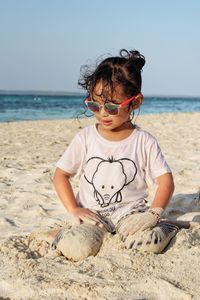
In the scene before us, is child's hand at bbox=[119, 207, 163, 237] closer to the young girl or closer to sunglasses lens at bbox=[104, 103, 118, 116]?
the young girl

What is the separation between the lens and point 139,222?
2.54m

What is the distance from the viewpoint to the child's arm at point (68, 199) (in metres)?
2.69

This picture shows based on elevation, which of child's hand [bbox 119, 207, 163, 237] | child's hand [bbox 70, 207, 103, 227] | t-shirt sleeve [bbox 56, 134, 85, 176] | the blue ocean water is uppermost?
t-shirt sleeve [bbox 56, 134, 85, 176]

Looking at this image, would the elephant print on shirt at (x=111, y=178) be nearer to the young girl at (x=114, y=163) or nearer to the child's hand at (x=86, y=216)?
the young girl at (x=114, y=163)

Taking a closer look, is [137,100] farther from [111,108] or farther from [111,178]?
[111,178]

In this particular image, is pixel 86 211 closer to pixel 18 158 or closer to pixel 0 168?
pixel 0 168

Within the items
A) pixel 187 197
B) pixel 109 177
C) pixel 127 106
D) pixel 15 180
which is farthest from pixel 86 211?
pixel 15 180

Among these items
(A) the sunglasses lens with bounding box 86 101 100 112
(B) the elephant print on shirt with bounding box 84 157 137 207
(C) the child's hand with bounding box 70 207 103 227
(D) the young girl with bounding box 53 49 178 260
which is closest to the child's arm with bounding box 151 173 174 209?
(D) the young girl with bounding box 53 49 178 260

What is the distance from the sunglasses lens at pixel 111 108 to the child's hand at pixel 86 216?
0.57 m

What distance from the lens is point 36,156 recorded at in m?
6.76

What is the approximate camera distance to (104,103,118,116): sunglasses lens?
268 cm

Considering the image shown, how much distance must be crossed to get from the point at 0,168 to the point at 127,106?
10.5ft

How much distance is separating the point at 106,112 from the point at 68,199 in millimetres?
565

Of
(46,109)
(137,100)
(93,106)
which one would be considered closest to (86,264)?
(93,106)
